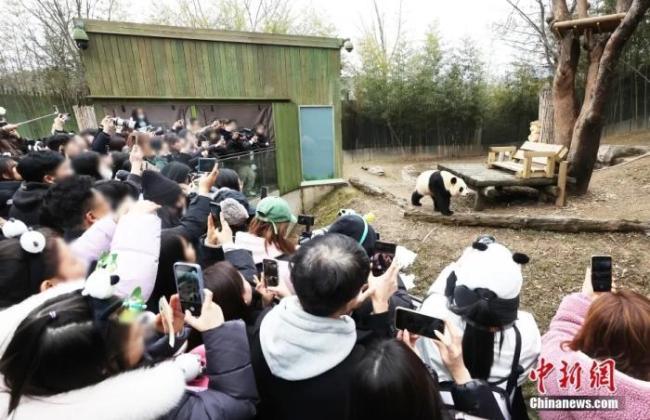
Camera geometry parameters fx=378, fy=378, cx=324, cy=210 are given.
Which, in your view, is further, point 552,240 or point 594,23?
point 594,23

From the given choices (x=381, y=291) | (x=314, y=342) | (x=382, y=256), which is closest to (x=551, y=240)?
(x=382, y=256)

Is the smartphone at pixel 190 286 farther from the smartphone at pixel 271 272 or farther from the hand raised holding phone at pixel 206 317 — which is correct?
the smartphone at pixel 271 272

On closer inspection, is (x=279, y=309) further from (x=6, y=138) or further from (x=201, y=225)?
(x=6, y=138)

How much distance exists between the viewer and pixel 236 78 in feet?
24.0

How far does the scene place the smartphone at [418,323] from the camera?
3.92 ft

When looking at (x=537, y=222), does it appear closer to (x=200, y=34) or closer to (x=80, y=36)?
(x=200, y=34)

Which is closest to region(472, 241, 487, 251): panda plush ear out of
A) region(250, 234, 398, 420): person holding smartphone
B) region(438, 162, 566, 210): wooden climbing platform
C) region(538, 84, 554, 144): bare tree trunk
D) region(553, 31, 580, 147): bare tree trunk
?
region(250, 234, 398, 420): person holding smartphone

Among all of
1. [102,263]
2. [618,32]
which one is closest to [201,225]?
[102,263]

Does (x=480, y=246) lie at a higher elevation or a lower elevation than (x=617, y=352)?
higher

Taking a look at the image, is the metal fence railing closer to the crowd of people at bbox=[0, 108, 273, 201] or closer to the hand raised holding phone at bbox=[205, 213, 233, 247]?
the crowd of people at bbox=[0, 108, 273, 201]

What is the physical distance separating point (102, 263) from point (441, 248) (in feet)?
12.9

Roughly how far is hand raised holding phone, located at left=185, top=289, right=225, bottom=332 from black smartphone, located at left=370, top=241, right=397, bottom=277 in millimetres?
953
